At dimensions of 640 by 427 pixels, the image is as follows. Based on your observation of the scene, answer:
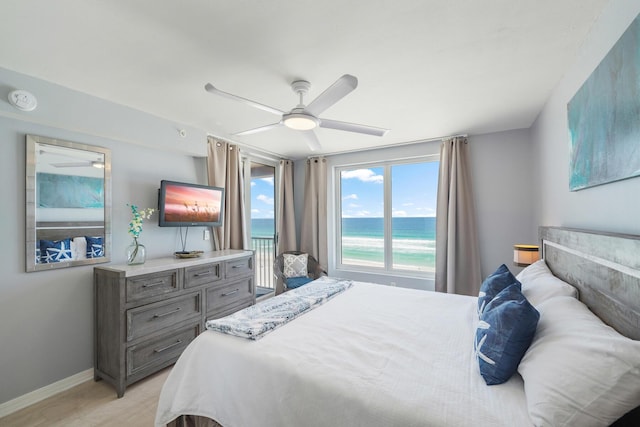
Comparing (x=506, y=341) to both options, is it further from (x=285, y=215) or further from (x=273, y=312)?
(x=285, y=215)

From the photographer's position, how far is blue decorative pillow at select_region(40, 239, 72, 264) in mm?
2168

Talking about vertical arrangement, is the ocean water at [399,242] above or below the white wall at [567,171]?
below

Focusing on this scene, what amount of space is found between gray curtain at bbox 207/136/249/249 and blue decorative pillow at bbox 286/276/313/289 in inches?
33.2

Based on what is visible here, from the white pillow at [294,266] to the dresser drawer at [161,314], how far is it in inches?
64.1

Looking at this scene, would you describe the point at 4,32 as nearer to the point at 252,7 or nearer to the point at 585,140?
the point at 252,7

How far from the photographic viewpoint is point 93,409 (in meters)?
2.01

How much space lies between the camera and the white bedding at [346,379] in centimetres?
101

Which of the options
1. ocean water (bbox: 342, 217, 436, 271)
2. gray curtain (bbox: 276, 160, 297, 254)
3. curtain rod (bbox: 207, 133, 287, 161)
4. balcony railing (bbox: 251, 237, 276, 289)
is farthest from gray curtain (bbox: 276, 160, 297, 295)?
ocean water (bbox: 342, 217, 436, 271)

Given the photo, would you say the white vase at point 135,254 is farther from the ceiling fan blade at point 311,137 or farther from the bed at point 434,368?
the ceiling fan blade at point 311,137

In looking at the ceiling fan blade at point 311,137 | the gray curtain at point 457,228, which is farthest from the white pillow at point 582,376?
the gray curtain at point 457,228

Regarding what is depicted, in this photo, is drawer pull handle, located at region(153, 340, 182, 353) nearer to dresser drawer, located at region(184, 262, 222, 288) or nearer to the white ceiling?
dresser drawer, located at region(184, 262, 222, 288)

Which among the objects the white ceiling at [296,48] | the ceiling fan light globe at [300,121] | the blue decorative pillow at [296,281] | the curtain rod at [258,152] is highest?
the white ceiling at [296,48]

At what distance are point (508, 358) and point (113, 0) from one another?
2511mm

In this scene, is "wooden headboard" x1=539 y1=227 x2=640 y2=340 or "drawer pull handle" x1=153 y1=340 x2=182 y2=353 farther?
"drawer pull handle" x1=153 y1=340 x2=182 y2=353
